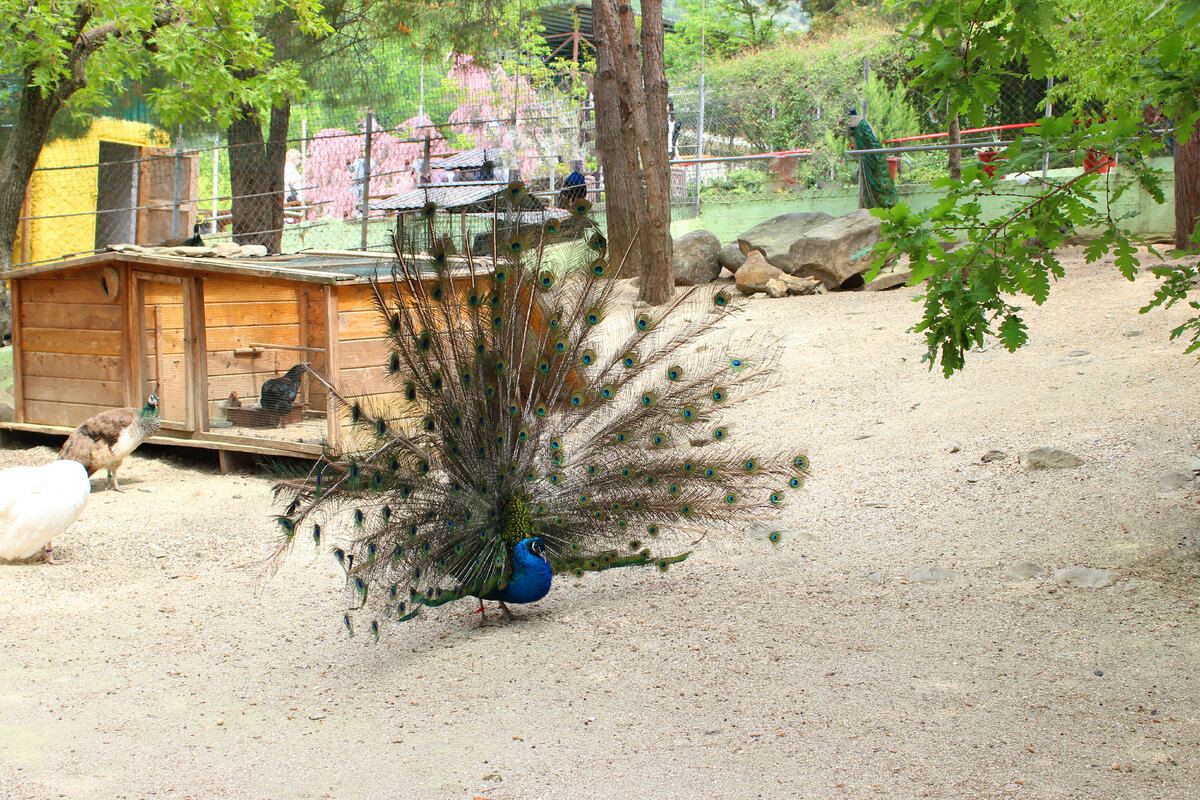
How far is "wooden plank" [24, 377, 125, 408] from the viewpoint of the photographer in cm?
930

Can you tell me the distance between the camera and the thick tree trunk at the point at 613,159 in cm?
1221

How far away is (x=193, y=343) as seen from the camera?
340 inches

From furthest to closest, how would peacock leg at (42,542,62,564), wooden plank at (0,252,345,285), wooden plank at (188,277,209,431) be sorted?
1. wooden plank at (188,277,209,431)
2. wooden plank at (0,252,345,285)
3. peacock leg at (42,542,62,564)

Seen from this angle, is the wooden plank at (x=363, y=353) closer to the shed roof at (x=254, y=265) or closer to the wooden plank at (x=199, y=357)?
the shed roof at (x=254, y=265)

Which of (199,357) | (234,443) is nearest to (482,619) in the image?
(234,443)

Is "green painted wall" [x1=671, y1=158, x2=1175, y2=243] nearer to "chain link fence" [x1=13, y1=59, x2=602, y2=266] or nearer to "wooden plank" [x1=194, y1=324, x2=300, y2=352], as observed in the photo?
"chain link fence" [x1=13, y1=59, x2=602, y2=266]

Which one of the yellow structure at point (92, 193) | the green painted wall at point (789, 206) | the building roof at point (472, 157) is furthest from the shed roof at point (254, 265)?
the yellow structure at point (92, 193)

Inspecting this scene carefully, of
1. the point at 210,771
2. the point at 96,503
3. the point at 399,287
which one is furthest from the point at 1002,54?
the point at 96,503

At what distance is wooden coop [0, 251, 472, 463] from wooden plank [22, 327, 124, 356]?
0.01 m

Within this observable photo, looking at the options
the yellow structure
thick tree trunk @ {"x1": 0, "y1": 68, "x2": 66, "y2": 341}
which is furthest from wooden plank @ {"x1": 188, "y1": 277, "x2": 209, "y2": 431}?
the yellow structure

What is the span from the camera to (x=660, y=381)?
5250mm

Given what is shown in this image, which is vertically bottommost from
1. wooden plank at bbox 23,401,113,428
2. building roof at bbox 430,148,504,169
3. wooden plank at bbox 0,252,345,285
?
wooden plank at bbox 23,401,113,428

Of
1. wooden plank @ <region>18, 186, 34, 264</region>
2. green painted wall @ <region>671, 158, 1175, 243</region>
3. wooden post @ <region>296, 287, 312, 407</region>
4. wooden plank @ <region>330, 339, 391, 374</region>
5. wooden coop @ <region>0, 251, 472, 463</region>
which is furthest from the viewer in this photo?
wooden plank @ <region>18, 186, 34, 264</region>

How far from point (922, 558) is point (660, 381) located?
6.11ft
